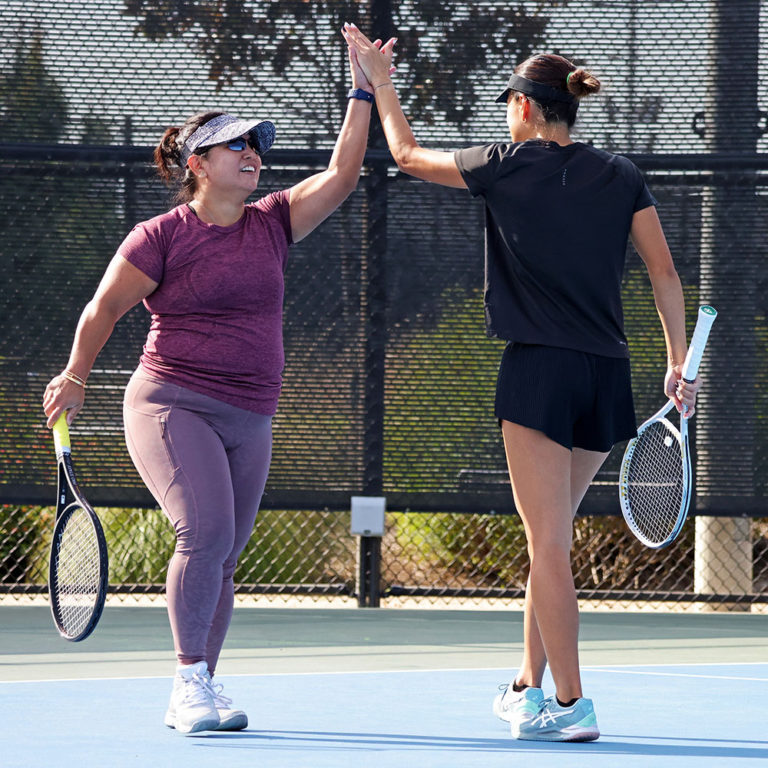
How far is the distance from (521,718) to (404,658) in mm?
1517

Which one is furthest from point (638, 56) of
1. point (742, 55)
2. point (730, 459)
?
point (730, 459)

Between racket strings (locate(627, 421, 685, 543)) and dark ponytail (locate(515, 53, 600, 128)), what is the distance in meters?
1.36

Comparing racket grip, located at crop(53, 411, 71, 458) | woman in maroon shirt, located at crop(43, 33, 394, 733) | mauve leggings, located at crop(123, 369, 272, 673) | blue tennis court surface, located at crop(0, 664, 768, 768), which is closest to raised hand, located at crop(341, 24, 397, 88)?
woman in maroon shirt, located at crop(43, 33, 394, 733)

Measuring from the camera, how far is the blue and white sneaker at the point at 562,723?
11.2 ft

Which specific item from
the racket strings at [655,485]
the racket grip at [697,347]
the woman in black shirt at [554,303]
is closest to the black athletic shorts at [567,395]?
the woman in black shirt at [554,303]

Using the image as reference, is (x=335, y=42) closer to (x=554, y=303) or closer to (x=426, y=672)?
(x=426, y=672)

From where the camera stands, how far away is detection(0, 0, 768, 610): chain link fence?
591 centimetres

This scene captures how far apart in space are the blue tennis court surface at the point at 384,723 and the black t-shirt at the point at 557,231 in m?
0.99

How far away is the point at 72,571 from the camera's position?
3625mm

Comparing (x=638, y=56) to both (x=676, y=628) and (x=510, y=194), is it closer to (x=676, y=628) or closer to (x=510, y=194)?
(x=676, y=628)

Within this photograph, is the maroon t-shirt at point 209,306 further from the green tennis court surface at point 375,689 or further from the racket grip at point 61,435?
the green tennis court surface at point 375,689

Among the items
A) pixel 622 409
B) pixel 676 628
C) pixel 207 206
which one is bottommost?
pixel 676 628

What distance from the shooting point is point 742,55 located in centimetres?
591

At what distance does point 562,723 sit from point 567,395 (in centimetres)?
80
